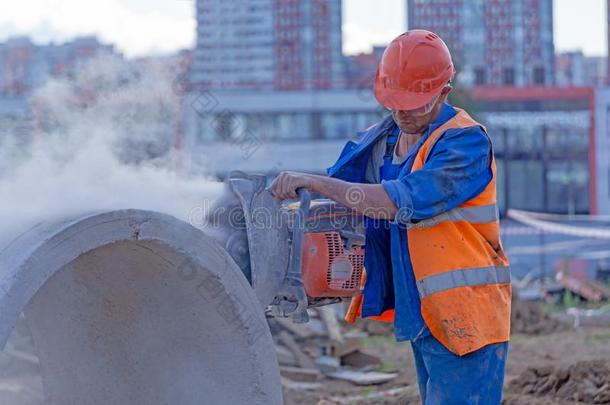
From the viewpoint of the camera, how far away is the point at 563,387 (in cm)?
599

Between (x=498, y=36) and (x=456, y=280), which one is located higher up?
(x=498, y=36)

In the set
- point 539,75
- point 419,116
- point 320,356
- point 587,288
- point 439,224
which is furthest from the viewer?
point 539,75

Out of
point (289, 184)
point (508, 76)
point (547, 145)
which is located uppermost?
point (508, 76)

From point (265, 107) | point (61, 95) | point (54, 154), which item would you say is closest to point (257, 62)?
point (265, 107)

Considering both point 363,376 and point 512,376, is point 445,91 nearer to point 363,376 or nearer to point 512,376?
point 512,376

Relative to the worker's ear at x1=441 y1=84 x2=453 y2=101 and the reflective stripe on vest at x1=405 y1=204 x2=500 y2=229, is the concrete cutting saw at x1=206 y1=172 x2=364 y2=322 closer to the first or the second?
the reflective stripe on vest at x1=405 y1=204 x2=500 y2=229

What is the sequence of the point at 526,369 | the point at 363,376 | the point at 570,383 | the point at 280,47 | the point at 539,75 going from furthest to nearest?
1. the point at 539,75
2. the point at 280,47
3. the point at 363,376
4. the point at 526,369
5. the point at 570,383

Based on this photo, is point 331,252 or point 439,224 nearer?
point 439,224

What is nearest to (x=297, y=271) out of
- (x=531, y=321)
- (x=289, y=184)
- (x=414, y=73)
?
(x=289, y=184)

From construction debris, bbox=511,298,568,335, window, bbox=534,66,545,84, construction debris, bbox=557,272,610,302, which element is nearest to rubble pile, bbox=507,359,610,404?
construction debris, bbox=511,298,568,335

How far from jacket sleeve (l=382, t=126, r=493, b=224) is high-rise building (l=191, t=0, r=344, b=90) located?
16442mm

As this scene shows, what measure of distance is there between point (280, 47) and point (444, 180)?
2285 cm

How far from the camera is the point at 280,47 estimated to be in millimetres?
25844

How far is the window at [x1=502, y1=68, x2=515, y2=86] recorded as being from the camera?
31844 mm
